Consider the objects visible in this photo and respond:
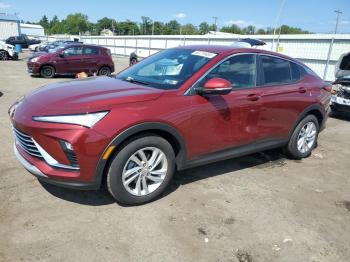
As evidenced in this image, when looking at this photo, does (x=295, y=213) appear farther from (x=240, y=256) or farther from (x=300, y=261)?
(x=240, y=256)

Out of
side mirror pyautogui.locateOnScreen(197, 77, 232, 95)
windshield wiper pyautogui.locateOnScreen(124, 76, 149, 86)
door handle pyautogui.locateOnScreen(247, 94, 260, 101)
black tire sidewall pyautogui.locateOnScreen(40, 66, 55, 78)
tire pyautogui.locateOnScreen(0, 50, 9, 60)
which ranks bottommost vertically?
tire pyautogui.locateOnScreen(0, 50, 9, 60)

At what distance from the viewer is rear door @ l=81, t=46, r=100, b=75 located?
51.0 ft

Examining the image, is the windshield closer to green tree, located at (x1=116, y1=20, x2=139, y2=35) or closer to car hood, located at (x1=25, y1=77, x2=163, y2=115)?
car hood, located at (x1=25, y1=77, x2=163, y2=115)

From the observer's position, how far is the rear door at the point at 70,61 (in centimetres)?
1507

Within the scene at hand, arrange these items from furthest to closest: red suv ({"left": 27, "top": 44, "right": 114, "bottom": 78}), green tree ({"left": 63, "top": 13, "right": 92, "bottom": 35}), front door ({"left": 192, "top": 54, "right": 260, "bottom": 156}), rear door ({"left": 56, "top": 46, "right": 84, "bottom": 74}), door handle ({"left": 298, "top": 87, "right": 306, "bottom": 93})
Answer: green tree ({"left": 63, "top": 13, "right": 92, "bottom": 35})
rear door ({"left": 56, "top": 46, "right": 84, "bottom": 74})
red suv ({"left": 27, "top": 44, "right": 114, "bottom": 78})
door handle ({"left": 298, "top": 87, "right": 306, "bottom": 93})
front door ({"left": 192, "top": 54, "right": 260, "bottom": 156})

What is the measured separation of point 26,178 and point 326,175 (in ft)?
13.5

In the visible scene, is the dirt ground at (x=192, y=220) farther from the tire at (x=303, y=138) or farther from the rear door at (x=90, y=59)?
the rear door at (x=90, y=59)

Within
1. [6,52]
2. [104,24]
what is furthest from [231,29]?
[6,52]

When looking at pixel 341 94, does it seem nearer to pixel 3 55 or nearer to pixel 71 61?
pixel 71 61

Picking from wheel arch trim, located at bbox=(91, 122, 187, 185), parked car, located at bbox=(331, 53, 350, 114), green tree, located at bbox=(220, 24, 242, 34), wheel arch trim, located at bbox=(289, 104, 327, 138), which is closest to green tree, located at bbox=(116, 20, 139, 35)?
green tree, located at bbox=(220, 24, 242, 34)

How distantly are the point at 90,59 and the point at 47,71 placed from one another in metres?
1.95

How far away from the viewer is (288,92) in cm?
495

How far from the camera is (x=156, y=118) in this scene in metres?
3.50

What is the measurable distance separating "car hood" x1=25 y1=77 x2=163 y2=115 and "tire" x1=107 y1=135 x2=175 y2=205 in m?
0.45
